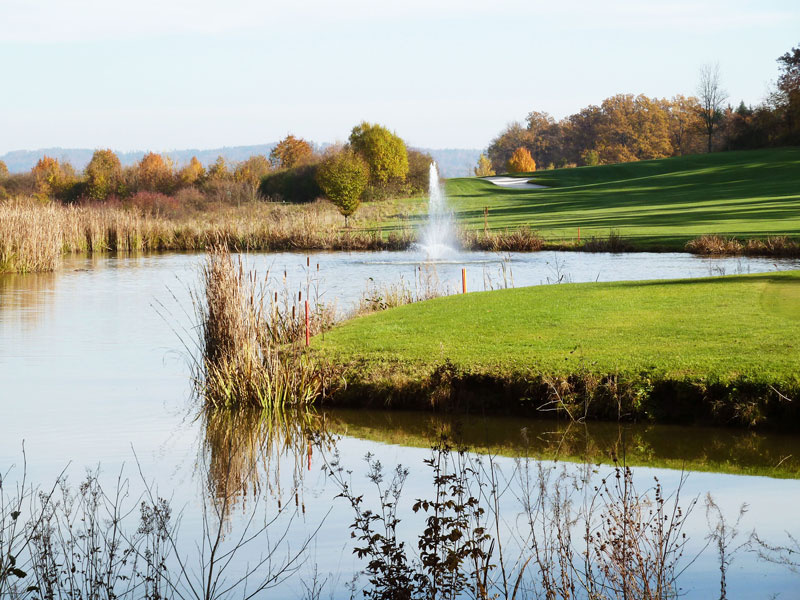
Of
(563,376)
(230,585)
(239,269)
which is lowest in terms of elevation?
(230,585)

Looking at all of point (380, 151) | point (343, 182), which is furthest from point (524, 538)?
point (380, 151)

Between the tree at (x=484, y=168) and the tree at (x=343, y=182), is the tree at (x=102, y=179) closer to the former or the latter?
the tree at (x=343, y=182)

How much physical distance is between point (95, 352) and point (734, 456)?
9.95m

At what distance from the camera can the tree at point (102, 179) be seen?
191 feet

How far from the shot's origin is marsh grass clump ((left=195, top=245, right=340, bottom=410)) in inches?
423

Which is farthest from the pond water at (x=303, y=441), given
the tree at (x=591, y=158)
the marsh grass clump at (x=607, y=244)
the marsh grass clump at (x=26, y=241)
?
the tree at (x=591, y=158)

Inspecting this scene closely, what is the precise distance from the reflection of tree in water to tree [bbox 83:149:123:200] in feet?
161

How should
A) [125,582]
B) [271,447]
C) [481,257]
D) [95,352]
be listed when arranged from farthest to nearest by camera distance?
1. [481,257]
2. [95,352]
3. [271,447]
4. [125,582]

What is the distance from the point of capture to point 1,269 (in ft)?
87.9

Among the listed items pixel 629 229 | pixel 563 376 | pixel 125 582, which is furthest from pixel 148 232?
pixel 125 582

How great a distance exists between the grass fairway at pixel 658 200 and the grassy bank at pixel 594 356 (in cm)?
1652

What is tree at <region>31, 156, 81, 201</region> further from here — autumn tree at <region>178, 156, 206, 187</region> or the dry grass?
the dry grass

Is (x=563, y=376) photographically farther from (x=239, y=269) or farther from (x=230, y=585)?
(x=230, y=585)

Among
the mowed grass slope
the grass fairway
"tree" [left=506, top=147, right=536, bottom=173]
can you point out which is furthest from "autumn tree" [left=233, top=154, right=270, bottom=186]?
the mowed grass slope
